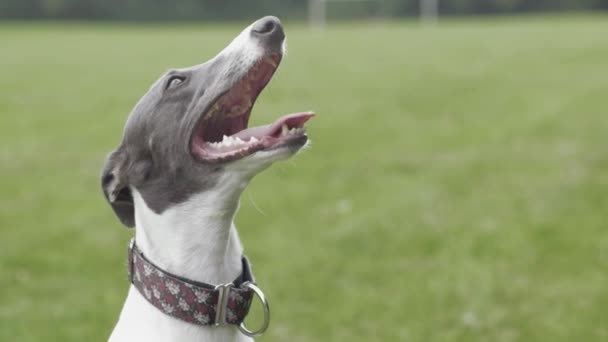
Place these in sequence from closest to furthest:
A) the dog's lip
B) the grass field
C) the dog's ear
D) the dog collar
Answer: the dog's lip, the dog collar, the dog's ear, the grass field

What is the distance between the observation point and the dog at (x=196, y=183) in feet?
9.62

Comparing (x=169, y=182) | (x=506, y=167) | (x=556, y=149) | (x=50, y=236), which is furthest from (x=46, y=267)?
(x=556, y=149)

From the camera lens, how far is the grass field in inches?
211

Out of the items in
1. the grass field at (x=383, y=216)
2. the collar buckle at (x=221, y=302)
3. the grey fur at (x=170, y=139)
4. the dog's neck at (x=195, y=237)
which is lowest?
the grass field at (x=383, y=216)

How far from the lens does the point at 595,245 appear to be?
629 cm

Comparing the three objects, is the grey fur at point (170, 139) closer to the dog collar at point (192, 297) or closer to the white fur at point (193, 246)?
the white fur at point (193, 246)

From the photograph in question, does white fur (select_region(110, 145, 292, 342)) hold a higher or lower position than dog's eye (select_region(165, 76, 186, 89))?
lower

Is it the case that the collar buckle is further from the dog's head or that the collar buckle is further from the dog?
the dog's head

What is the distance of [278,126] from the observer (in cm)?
290

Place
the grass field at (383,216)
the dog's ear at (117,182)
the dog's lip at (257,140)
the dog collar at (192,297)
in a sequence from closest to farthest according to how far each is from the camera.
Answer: the dog's lip at (257,140), the dog collar at (192,297), the dog's ear at (117,182), the grass field at (383,216)

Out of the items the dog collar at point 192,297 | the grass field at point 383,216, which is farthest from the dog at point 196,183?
the grass field at point 383,216

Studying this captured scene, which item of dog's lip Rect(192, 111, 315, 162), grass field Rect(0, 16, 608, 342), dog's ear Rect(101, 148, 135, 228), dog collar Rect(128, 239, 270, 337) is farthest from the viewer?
grass field Rect(0, 16, 608, 342)

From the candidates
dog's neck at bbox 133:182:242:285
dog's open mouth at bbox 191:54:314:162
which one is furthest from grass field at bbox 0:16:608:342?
dog's neck at bbox 133:182:242:285

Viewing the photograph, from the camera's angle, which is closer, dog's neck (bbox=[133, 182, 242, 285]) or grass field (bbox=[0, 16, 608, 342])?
dog's neck (bbox=[133, 182, 242, 285])
